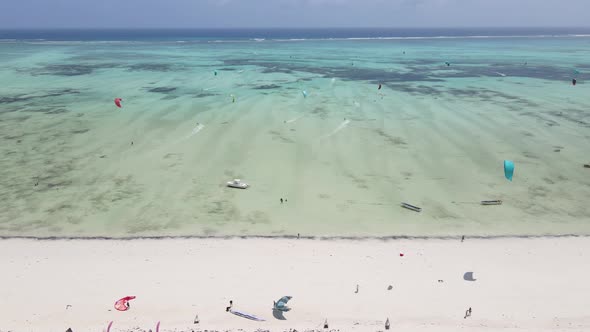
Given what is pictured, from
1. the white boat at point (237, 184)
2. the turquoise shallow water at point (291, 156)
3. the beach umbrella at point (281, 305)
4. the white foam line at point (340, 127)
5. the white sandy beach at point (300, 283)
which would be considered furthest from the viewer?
the white foam line at point (340, 127)

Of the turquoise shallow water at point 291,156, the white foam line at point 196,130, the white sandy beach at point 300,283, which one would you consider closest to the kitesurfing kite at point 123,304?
the white sandy beach at point 300,283

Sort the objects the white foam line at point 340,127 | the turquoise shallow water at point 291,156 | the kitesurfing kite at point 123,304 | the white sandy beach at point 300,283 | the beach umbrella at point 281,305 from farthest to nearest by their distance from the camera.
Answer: the white foam line at point 340,127, the turquoise shallow water at point 291,156, the kitesurfing kite at point 123,304, the beach umbrella at point 281,305, the white sandy beach at point 300,283

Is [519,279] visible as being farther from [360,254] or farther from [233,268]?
[233,268]

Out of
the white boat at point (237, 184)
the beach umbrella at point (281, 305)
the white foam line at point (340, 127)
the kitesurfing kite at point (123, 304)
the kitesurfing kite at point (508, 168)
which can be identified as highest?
the white foam line at point (340, 127)

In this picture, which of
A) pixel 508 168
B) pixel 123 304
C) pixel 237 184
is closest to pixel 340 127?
pixel 237 184

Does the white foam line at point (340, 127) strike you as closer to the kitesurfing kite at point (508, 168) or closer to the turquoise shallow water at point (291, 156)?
the turquoise shallow water at point (291, 156)

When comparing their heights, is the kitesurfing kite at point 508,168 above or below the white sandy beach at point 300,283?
above

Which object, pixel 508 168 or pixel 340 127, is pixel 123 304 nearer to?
pixel 508 168

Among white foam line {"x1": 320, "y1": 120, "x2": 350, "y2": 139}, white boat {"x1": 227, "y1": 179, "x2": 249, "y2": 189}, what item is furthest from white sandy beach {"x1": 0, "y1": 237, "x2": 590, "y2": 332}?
white foam line {"x1": 320, "y1": 120, "x2": 350, "y2": 139}
